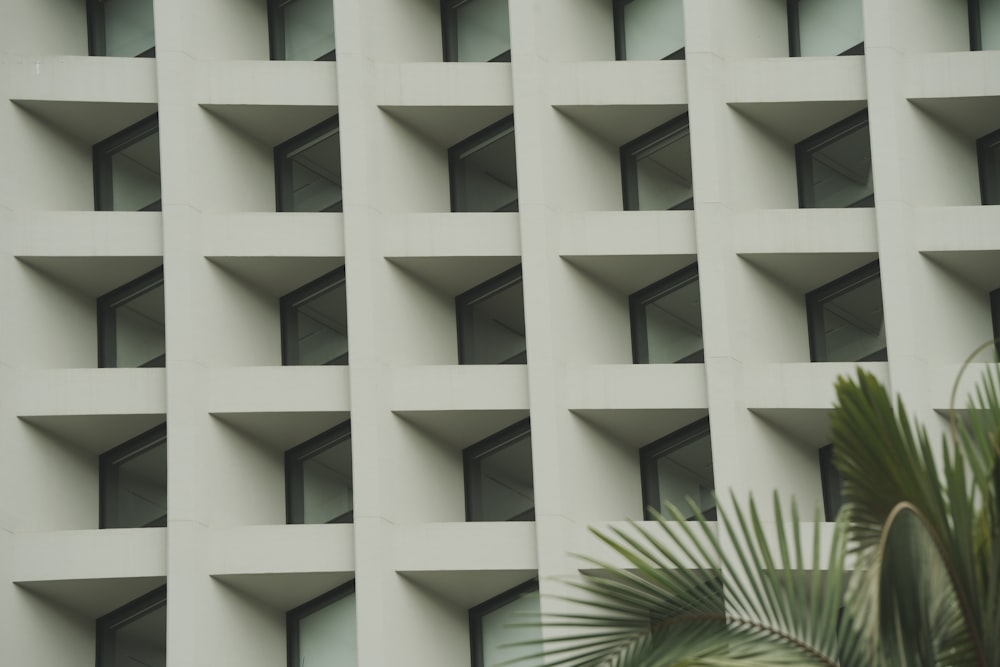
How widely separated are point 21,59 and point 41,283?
12.4ft

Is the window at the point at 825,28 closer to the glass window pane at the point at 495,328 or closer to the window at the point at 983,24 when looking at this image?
the window at the point at 983,24

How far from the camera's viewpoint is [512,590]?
30.1m

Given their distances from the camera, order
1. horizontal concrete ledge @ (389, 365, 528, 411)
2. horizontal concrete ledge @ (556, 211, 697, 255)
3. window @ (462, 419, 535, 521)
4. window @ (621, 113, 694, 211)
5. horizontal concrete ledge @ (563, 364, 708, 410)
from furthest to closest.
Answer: window @ (621, 113, 694, 211), window @ (462, 419, 535, 521), horizontal concrete ledge @ (556, 211, 697, 255), horizontal concrete ledge @ (389, 365, 528, 411), horizontal concrete ledge @ (563, 364, 708, 410)

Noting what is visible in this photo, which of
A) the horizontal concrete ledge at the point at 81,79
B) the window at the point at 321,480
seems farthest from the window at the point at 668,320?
the horizontal concrete ledge at the point at 81,79

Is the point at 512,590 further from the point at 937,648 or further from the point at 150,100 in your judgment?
the point at 937,648

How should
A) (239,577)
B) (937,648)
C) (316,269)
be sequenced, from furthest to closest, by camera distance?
(316,269)
(239,577)
(937,648)

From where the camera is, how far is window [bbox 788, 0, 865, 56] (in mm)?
31703

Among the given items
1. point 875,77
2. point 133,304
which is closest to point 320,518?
point 133,304

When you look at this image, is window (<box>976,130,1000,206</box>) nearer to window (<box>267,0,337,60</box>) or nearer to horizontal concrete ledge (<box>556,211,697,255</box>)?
horizontal concrete ledge (<box>556,211,697,255</box>)

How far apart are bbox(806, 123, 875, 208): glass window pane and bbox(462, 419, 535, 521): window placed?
660 cm

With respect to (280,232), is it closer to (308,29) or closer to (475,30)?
(308,29)

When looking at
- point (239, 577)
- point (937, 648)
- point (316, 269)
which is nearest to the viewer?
point (937, 648)

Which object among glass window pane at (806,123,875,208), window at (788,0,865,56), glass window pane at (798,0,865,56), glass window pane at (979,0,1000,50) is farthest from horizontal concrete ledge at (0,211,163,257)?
glass window pane at (979,0,1000,50)

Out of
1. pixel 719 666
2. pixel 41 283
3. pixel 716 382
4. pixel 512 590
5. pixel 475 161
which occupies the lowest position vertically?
pixel 719 666
